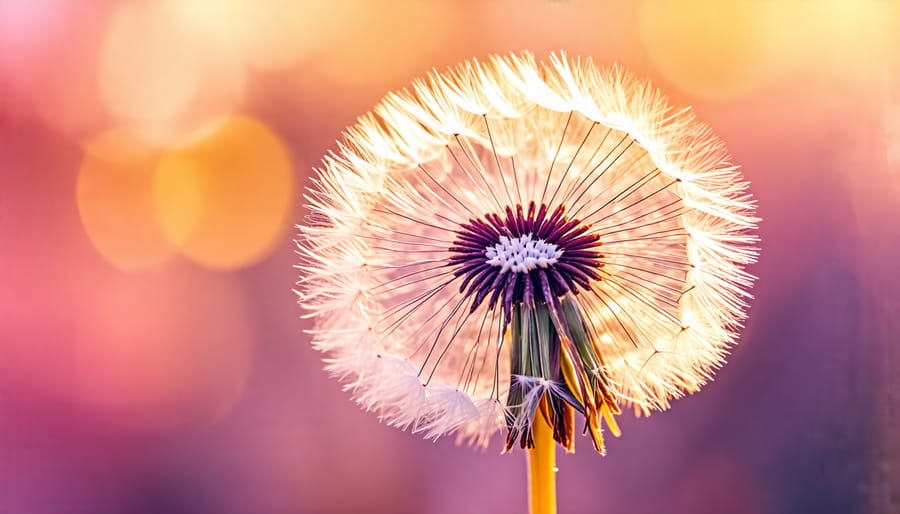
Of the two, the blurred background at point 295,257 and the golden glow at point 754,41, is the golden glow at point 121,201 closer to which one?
the blurred background at point 295,257

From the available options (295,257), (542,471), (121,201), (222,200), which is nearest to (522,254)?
(542,471)

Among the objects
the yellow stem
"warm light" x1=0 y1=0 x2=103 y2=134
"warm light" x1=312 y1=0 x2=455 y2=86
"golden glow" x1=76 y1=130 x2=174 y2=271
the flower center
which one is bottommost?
the yellow stem

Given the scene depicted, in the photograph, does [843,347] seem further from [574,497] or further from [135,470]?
[135,470]

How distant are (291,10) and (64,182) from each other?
0.62m

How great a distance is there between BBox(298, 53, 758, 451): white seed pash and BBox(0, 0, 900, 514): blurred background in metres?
0.53

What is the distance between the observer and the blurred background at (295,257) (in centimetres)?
136

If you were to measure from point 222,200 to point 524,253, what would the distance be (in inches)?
34.6

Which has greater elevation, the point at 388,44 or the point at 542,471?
the point at 388,44

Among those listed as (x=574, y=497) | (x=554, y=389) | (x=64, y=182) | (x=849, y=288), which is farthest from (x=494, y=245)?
(x=64, y=182)

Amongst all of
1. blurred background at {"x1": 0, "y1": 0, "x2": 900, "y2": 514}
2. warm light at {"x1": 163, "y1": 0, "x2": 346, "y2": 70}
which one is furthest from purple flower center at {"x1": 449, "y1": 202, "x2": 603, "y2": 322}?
warm light at {"x1": 163, "y1": 0, "x2": 346, "y2": 70}

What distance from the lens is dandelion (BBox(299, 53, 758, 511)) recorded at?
79 centimetres

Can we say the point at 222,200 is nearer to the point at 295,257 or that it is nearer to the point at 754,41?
the point at 295,257

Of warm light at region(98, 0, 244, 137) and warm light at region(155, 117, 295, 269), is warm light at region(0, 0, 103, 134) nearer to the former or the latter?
warm light at region(98, 0, 244, 137)

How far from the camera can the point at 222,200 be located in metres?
1.43
